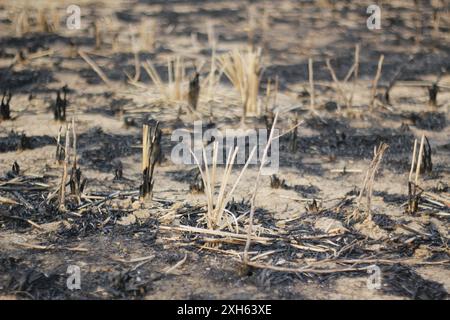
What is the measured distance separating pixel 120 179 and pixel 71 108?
68.1 inches

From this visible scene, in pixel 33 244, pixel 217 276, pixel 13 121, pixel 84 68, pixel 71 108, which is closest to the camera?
pixel 217 276

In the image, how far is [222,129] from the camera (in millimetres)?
5523

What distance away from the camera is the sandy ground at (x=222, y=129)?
3.25m

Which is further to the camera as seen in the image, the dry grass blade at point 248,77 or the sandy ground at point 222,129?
the dry grass blade at point 248,77

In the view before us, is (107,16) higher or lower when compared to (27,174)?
higher

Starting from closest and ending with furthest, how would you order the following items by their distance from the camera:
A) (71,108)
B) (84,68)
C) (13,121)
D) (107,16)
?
1. (13,121)
2. (71,108)
3. (84,68)
4. (107,16)

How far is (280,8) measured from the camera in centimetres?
934

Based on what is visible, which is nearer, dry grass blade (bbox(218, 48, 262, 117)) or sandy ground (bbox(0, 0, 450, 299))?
sandy ground (bbox(0, 0, 450, 299))

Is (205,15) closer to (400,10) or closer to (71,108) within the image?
(400,10)

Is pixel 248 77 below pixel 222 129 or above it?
above

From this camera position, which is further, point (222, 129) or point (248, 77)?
point (248, 77)

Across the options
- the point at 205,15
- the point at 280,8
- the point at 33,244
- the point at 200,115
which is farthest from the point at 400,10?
the point at 33,244

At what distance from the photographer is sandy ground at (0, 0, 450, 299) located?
3.25 meters

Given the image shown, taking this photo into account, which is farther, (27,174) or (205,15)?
(205,15)
